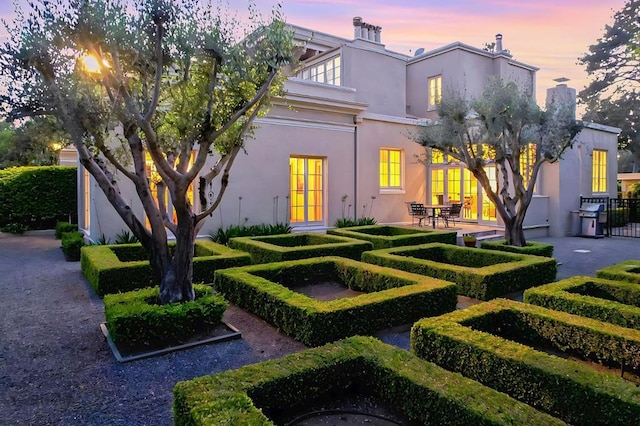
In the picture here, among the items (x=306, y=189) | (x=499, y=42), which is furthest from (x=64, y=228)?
(x=499, y=42)

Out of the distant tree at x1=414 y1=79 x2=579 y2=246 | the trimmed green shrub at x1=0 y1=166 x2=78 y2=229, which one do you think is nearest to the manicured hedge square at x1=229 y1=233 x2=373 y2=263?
the distant tree at x1=414 y1=79 x2=579 y2=246

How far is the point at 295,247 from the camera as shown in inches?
381

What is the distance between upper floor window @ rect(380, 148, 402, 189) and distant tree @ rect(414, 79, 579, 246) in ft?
13.8

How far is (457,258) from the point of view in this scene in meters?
9.94

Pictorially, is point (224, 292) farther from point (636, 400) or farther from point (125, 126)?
point (636, 400)

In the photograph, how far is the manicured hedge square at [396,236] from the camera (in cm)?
1087

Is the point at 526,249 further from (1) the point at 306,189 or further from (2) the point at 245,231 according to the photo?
(2) the point at 245,231

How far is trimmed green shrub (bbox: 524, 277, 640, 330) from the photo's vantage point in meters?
5.24

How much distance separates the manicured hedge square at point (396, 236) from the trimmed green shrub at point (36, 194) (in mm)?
12519

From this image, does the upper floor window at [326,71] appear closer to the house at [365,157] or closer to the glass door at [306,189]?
the house at [365,157]

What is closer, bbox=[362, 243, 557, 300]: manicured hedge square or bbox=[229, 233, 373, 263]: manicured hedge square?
bbox=[362, 243, 557, 300]: manicured hedge square

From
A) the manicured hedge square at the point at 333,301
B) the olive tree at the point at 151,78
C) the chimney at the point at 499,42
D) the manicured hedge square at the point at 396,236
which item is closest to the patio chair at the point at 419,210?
the manicured hedge square at the point at 396,236

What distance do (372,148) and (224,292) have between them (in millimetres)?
9818

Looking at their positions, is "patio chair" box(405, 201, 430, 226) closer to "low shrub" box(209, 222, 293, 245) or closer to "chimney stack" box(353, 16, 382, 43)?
"low shrub" box(209, 222, 293, 245)
